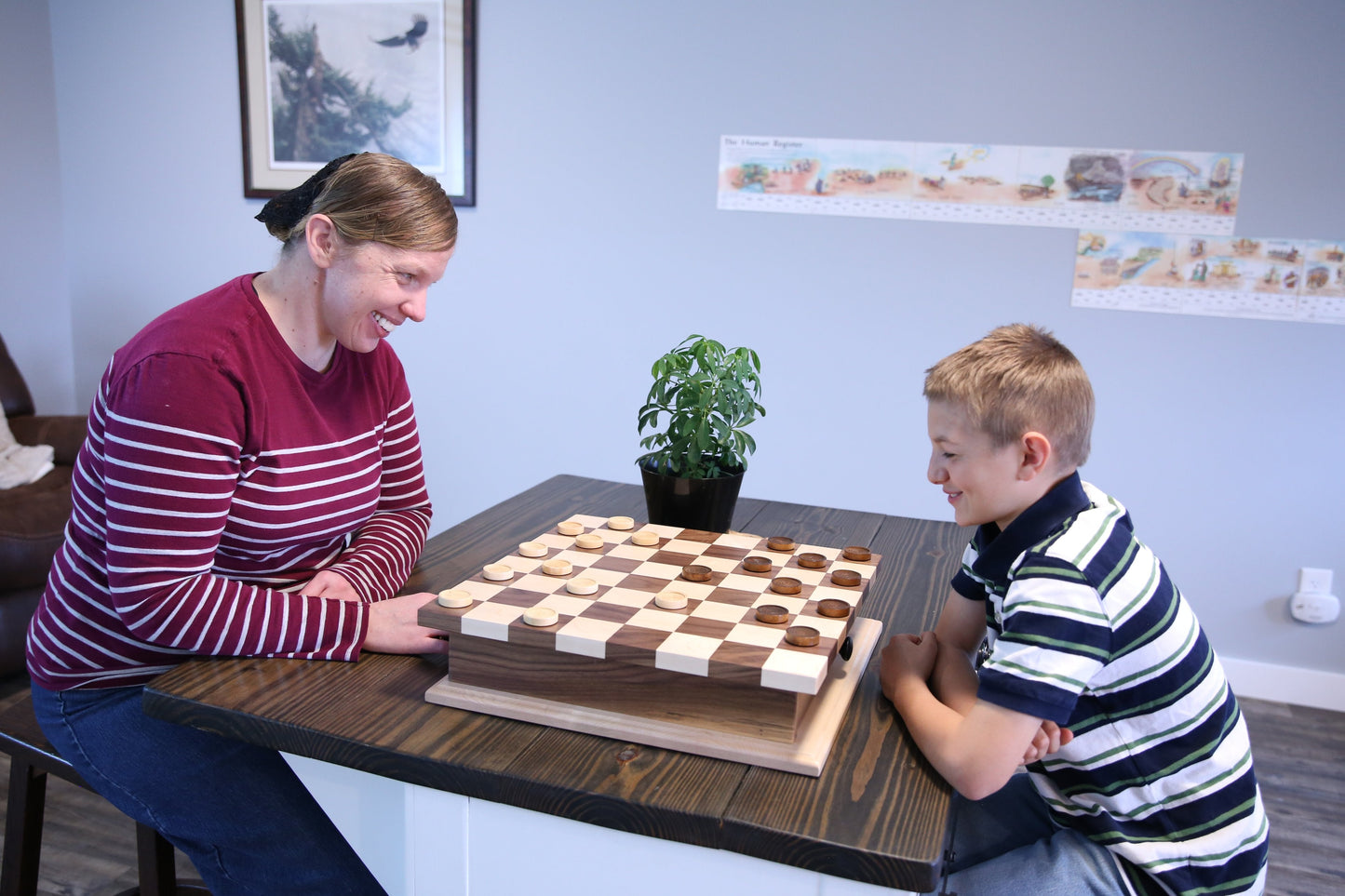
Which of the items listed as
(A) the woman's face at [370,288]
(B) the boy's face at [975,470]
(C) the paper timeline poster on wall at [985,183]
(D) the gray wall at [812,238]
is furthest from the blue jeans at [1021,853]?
(C) the paper timeline poster on wall at [985,183]

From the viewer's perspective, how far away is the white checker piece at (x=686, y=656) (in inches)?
35.7

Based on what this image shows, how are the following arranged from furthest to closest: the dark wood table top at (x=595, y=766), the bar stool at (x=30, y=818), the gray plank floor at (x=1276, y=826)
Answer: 1. the gray plank floor at (x=1276, y=826)
2. the bar stool at (x=30, y=818)
3. the dark wood table top at (x=595, y=766)

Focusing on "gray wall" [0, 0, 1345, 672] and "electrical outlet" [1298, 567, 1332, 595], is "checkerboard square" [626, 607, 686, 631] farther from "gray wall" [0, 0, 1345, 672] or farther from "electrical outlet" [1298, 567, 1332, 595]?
"electrical outlet" [1298, 567, 1332, 595]

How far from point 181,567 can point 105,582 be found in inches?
6.9

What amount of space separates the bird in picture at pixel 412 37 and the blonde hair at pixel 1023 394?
2.60 metres

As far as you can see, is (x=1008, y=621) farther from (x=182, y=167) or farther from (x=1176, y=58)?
(x=182, y=167)

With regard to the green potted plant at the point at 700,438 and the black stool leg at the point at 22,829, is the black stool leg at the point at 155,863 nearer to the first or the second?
the black stool leg at the point at 22,829

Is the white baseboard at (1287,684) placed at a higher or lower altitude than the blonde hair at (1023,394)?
lower

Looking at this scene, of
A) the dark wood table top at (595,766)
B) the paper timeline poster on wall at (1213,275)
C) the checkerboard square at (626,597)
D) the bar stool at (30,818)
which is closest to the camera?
the dark wood table top at (595,766)

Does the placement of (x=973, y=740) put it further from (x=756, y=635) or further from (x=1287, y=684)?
(x=1287, y=684)

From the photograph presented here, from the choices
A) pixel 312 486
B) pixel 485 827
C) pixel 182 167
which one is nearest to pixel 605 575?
pixel 485 827

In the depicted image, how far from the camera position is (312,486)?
1.28 metres

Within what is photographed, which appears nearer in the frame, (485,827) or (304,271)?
(485,827)

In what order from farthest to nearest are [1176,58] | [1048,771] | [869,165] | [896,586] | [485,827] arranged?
[869,165]
[1176,58]
[896,586]
[1048,771]
[485,827]
